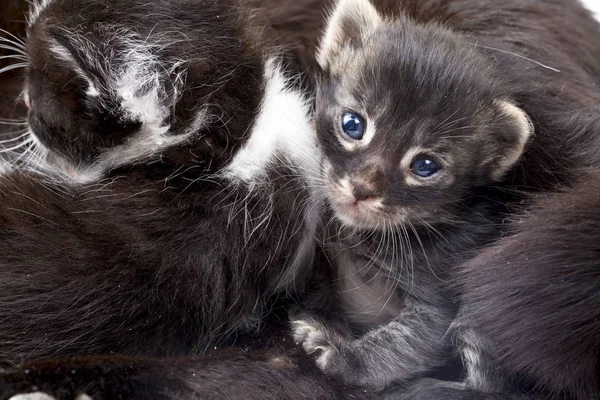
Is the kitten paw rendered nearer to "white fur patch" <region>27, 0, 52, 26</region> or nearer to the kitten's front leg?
the kitten's front leg

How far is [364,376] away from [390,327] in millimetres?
100

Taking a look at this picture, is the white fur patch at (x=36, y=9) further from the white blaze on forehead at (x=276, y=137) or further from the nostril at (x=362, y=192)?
the nostril at (x=362, y=192)

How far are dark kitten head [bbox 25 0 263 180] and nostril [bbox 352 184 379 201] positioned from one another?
252 millimetres

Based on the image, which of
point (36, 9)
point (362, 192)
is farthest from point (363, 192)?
point (36, 9)

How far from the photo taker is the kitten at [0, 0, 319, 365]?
4.22 feet

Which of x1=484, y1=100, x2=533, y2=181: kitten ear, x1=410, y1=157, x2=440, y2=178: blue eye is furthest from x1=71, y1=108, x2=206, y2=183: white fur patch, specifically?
x1=484, y1=100, x2=533, y2=181: kitten ear

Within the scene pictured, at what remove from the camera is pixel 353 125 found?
55.9 inches

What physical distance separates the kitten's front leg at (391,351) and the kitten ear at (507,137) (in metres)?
0.28

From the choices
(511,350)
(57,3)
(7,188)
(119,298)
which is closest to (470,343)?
(511,350)

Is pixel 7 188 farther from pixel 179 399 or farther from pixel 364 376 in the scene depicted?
pixel 364 376

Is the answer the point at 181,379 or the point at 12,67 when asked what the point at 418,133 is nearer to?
the point at 181,379

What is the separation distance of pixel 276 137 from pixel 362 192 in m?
0.24

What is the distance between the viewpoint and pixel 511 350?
3.85ft

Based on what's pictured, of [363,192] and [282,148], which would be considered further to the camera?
[282,148]
